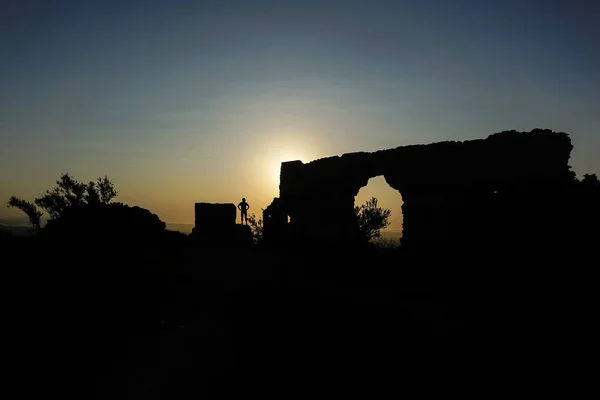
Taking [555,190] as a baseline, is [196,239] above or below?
below

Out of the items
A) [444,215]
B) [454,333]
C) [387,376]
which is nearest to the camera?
[387,376]

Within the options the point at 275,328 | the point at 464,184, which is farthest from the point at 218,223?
the point at 275,328

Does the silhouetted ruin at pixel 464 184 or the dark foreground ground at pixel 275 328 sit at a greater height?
the silhouetted ruin at pixel 464 184

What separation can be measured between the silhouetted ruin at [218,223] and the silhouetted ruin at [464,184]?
186 inches

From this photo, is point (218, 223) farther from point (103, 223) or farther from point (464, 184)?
point (464, 184)

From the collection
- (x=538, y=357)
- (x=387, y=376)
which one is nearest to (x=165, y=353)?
(x=387, y=376)

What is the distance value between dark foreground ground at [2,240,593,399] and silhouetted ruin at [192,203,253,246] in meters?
8.28

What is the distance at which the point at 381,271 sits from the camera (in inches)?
572

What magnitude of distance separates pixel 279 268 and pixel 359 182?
7.04 meters

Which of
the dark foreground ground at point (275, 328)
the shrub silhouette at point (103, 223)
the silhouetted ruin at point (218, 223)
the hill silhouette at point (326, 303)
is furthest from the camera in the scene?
the silhouetted ruin at point (218, 223)

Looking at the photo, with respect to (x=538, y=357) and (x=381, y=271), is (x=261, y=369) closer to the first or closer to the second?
(x=538, y=357)

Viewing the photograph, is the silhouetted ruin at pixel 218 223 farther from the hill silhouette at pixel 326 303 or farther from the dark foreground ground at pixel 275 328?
the dark foreground ground at pixel 275 328

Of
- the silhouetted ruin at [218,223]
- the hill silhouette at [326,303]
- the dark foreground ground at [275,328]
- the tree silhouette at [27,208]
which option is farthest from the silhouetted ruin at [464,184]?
the tree silhouette at [27,208]

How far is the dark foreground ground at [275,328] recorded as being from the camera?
19.2 feet
